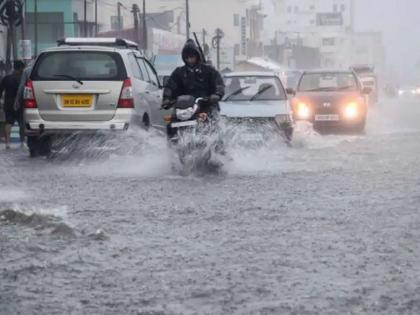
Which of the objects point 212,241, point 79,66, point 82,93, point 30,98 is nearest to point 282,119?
point 79,66

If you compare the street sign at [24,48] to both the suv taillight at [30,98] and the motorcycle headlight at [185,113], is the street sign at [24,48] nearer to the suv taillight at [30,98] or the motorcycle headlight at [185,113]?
the suv taillight at [30,98]

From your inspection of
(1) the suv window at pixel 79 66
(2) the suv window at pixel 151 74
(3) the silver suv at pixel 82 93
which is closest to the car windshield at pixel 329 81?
(2) the suv window at pixel 151 74

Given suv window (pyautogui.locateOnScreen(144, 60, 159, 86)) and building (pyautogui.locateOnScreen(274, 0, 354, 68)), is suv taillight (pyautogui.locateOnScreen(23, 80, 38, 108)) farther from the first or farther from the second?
building (pyautogui.locateOnScreen(274, 0, 354, 68))

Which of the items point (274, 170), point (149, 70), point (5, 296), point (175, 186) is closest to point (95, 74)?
point (149, 70)

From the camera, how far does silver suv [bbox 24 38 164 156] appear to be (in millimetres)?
15742

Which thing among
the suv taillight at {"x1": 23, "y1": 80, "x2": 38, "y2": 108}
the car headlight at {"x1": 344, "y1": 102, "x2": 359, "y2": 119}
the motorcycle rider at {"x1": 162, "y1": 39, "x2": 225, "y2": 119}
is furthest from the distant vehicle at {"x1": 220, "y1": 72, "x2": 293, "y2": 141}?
the car headlight at {"x1": 344, "y1": 102, "x2": 359, "y2": 119}

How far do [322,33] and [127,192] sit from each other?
146 metres

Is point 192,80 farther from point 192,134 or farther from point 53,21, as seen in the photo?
point 53,21

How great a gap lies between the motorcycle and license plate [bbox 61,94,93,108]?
263 cm

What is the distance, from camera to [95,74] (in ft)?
52.6

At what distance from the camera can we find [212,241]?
791 cm

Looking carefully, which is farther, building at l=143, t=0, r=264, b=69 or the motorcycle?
building at l=143, t=0, r=264, b=69

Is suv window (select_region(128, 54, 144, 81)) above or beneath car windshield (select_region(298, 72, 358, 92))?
above

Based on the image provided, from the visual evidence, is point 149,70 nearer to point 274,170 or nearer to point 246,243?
point 274,170
